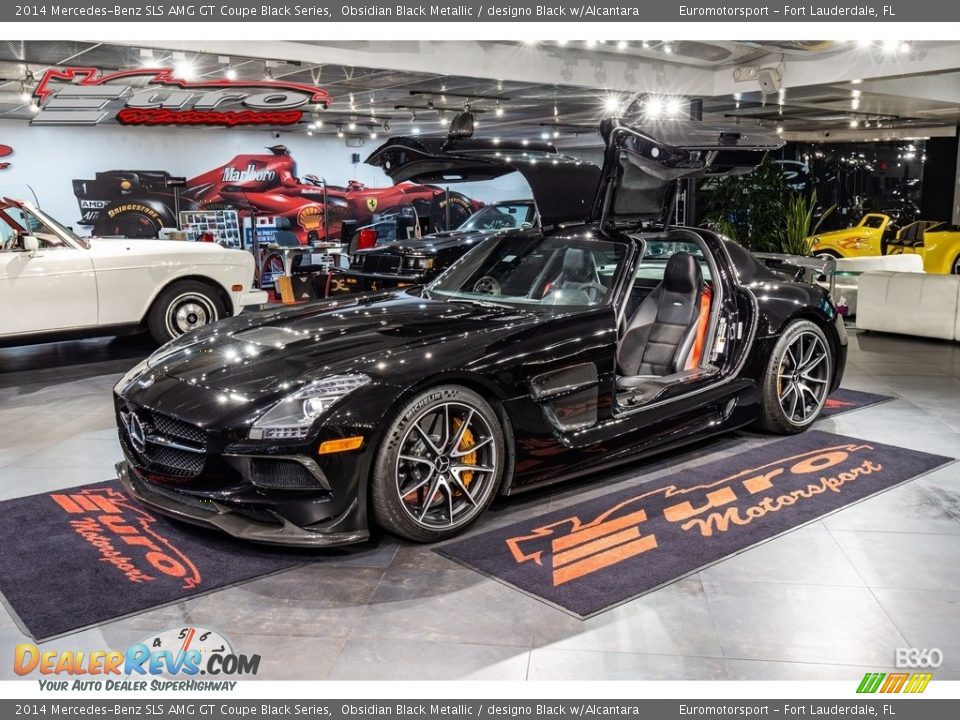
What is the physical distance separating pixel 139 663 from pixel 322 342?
152 cm

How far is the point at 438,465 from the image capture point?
3471 mm

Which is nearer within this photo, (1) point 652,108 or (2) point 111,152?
(1) point 652,108

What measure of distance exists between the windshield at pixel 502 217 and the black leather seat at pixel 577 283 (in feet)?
18.4

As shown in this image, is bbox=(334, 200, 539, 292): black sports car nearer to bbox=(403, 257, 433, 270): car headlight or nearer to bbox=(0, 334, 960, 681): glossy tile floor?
bbox=(403, 257, 433, 270): car headlight

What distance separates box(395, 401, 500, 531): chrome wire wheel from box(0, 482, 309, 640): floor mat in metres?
0.52

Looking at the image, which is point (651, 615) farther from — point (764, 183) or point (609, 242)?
point (764, 183)

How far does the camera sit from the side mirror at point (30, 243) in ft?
22.4

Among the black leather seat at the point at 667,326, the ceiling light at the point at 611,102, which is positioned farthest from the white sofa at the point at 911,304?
the black leather seat at the point at 667,326

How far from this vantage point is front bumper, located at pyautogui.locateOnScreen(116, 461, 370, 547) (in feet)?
10.5

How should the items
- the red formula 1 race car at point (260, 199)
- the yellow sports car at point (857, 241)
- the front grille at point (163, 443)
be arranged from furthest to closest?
1. the yellow sports car at point (857, 241)
2. the red formula 1 race car at point (260, 199)
3. the front grille at point (163, 443)

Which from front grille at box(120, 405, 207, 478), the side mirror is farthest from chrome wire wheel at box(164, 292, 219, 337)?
front grille at box(120, 405, 207, 478)

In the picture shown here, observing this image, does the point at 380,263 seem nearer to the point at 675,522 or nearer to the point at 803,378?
the point at 803,378

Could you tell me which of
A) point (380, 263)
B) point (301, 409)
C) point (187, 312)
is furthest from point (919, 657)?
point (380, 263)

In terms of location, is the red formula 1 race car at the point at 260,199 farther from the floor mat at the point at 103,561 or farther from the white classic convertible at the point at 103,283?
the floor mat at the point at 103,561
